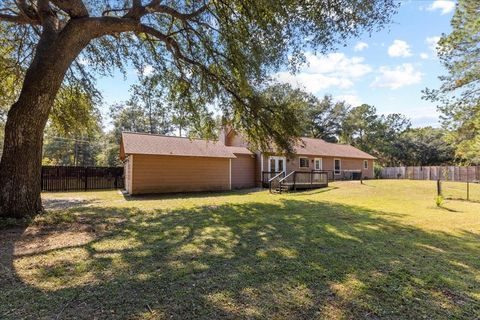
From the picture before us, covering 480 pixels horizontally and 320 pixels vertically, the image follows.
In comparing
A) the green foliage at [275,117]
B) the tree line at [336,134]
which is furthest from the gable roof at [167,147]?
the tree line at [336,134]

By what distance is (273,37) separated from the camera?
24.3 ft

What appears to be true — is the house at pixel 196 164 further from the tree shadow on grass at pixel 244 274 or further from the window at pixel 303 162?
the tree shadow on grass at pixel 244 274

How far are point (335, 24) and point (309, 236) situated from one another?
5.52 m

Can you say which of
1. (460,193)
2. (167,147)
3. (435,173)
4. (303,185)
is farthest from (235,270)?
(435,173)

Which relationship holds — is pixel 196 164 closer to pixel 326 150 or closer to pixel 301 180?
pixel 301 180

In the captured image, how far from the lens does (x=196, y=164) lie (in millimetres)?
15727

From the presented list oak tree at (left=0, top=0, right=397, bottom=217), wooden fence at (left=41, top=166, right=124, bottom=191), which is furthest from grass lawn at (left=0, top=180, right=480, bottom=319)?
wooden fence at (left=41, top=166, right=124, bottom=191)

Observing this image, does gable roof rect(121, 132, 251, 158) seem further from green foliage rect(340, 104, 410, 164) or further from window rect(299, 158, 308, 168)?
green foliage rect(340, 104, 410, 164)

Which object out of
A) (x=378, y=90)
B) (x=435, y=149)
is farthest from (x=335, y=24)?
(x=435, y=149)

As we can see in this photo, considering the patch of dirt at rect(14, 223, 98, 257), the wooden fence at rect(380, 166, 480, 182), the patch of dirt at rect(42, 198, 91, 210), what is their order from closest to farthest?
the patch of dirt at rect(14, 223, 98, 257) → the patch of dirt at rect(42, 198, 91, 210) → the wooden fence at rect(380, 166, 480, 182)

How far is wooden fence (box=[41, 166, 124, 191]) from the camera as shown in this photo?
1633 cm

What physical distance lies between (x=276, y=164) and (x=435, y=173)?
674 inches

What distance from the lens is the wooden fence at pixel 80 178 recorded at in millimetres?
16328

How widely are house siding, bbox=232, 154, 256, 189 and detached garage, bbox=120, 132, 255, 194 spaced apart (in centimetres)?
9
